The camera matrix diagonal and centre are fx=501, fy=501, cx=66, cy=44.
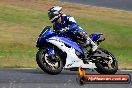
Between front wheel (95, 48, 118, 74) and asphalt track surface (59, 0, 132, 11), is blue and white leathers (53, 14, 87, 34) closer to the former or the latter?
front wheel (95, 48, 118, 74)

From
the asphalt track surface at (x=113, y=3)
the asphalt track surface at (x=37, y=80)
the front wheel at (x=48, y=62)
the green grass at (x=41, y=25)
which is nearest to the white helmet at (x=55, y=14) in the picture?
the front wheel at (x=48, y=62)

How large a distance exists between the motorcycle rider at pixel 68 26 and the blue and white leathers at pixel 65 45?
0.58 feet

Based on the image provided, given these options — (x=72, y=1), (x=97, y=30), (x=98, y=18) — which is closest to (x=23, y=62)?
(x=97, y=30)

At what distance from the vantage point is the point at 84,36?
1240 centimetres

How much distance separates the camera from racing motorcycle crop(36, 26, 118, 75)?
1202 cm

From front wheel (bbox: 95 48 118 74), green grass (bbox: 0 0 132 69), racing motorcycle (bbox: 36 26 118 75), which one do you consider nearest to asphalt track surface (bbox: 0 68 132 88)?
racing motorcycle (bbox: 36 26 118 75)

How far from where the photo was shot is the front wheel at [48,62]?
470 inches

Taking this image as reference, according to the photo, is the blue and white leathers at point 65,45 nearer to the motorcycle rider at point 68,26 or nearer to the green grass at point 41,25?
the motorcycle rider at point 68,26

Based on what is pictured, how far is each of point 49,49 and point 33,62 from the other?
121 inches

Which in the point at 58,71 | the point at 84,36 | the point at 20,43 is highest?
the point at 84,36

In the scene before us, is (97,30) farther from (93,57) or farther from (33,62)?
(93,57)

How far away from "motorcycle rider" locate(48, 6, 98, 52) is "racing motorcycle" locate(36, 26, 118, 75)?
5.2 inches

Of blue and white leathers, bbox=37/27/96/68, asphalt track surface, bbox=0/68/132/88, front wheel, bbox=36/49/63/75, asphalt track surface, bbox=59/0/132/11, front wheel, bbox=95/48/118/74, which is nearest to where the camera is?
asphalt track surface, bbox=0/68/132/88

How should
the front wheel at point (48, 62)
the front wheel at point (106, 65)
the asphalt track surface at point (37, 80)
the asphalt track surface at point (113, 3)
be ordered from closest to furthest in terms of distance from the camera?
1. the asphalt track surface at point (37, 80)
2. the front wheel at point (48, 62)
3. the front wheel at point (106, 65)
4. the asphalt track surface at point (113, 3)
